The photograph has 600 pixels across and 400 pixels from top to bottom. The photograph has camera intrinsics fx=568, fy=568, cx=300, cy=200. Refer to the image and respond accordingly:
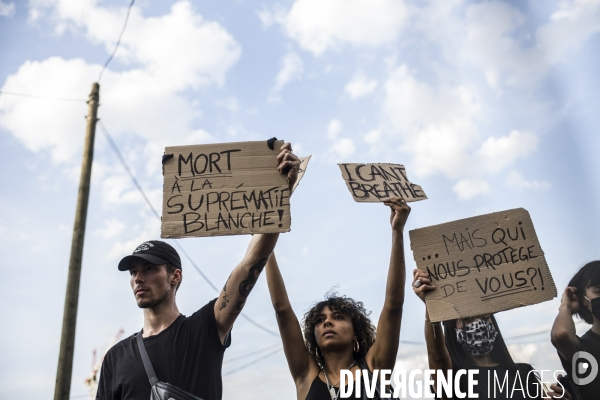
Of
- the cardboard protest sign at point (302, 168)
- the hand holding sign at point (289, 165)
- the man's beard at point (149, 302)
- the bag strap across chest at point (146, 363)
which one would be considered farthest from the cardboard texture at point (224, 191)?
the bag strap across chest at point (146, 363)

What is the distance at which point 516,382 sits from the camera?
10.7 feet

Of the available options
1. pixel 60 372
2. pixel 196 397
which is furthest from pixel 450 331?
pixel 60 372

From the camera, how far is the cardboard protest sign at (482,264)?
3018 mm

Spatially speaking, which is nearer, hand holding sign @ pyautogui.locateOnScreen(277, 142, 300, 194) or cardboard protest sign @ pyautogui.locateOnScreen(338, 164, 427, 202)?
hand holding sign @ pyautogui.locateOnScreen(277, 142, 300, 194)

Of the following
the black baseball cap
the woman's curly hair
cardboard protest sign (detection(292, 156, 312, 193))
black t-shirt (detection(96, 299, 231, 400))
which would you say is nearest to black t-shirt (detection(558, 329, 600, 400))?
the woman's curly hair

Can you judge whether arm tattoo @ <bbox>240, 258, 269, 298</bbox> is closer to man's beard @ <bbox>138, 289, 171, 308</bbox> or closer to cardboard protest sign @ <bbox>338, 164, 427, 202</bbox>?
man's beard @ <bbox>138, 289, 171, 308</bbox>

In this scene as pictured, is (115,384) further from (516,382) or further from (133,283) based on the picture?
(516,382)

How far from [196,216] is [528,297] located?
5.90ft

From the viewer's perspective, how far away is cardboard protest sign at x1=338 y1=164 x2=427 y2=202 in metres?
3.24

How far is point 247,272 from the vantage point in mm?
2859

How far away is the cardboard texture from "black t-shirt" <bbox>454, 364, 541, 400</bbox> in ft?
4.77

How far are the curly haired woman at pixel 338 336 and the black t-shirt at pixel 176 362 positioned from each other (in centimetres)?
38

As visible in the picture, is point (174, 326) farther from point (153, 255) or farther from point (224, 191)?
point (224, 191)

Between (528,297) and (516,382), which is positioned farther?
(516,382)
